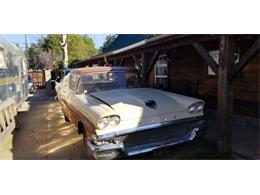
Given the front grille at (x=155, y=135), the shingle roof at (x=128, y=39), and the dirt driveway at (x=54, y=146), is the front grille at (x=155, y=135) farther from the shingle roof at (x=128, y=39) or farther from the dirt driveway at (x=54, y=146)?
the shingle roof at (x=128, y=39)

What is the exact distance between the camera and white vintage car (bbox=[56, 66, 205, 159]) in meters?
3.39

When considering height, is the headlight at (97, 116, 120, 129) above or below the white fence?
above

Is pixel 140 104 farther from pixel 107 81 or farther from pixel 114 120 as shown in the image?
pixel 107 81

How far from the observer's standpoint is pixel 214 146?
4523mm

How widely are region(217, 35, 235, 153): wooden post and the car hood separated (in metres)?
0.72

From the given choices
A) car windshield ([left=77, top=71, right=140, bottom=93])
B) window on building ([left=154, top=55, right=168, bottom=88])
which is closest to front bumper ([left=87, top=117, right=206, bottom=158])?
car windshield ([left=77, top=71, right=140, bottom=93])

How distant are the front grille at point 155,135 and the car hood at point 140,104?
0.26 m

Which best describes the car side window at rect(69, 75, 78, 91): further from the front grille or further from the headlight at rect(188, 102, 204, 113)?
the headlight at rect(188, 102, 204, 113)

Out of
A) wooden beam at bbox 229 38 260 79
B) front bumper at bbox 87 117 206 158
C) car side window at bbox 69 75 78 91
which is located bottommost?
front bumper at bbox 87 117 206 158

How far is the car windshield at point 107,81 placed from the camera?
503cm

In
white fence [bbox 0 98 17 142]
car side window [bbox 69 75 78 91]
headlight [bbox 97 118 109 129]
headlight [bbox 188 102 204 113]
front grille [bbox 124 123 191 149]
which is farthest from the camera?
car side window [bbox 69 75 78 91]
